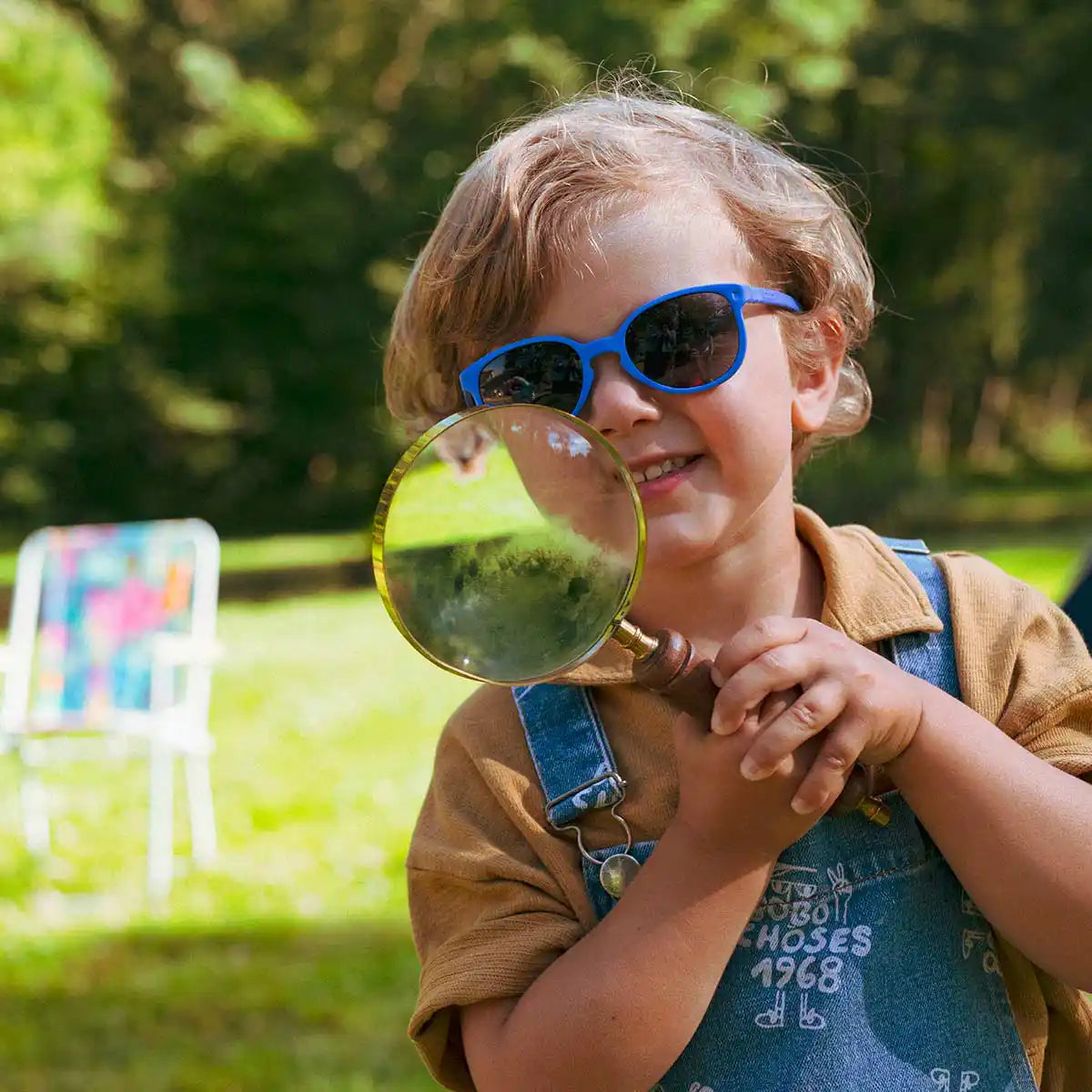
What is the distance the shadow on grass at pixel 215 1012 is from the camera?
167 inches

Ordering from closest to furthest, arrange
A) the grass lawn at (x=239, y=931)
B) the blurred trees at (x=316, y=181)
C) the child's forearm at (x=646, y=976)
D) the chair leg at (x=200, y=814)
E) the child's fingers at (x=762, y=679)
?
the child's fingers at (x=762, y=679) → the child's forearm at (x=646, y=976) → the grass lawn at (x=239, y=931) → the chair leg at (x=200, y=814) → the blurred trees at (x=316, y=181)

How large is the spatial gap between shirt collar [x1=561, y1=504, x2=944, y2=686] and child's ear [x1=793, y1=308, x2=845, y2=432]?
0.13m

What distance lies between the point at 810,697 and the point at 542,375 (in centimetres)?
47

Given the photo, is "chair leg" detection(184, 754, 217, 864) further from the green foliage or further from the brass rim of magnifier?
the green foliage

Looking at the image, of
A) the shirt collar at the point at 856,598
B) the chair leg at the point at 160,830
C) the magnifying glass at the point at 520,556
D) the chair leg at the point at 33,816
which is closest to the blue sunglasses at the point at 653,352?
the magnifying glass at the point at 520,556

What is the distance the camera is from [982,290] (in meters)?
27.1

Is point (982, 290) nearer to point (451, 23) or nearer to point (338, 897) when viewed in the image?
point (451, 23)

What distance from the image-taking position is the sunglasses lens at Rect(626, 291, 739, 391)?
60.4 inches

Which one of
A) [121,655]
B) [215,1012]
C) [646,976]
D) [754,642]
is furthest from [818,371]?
[121,655]

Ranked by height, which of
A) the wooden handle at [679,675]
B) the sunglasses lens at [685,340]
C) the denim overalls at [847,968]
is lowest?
the denim overalls at [847,968]

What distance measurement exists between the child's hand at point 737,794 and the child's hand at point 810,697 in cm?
1

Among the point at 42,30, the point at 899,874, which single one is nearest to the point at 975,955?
the point at 899,874

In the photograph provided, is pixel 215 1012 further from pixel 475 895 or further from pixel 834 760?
pixel 834 760

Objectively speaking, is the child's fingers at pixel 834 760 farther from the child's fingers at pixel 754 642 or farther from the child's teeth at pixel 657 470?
the child's teeth at pixel 657 470
